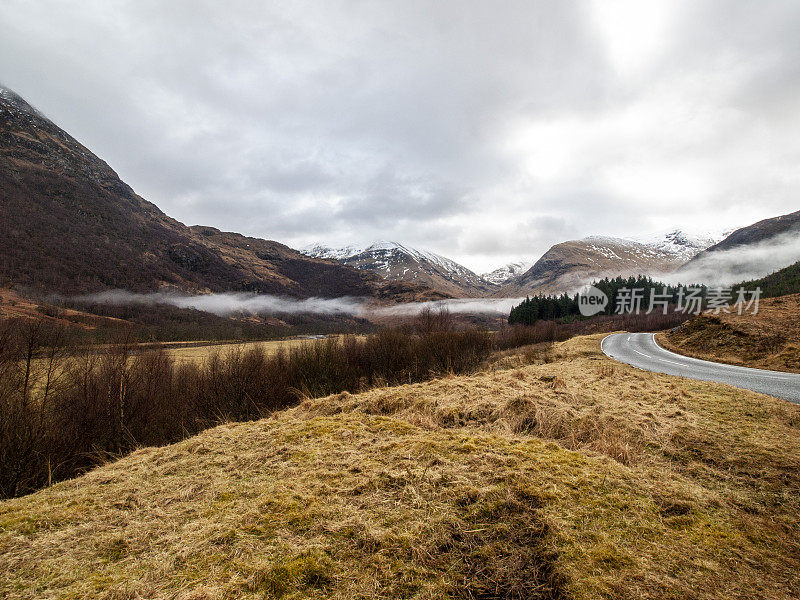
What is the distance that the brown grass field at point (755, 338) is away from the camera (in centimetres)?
1511

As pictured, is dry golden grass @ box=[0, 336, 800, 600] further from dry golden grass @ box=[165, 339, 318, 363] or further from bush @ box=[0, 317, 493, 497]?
dry golden grass @ box=[165, 339, 318, 363]

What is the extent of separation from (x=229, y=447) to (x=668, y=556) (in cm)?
705

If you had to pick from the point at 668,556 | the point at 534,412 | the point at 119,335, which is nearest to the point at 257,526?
the point at 668,556

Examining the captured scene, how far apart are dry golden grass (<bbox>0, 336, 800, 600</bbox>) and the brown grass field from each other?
1315 cm

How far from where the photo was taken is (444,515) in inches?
139

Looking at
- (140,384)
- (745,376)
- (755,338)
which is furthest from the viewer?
(140,384)

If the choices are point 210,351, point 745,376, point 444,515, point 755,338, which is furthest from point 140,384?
point 755,338

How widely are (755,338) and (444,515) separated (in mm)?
23240

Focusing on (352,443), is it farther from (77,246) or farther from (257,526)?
(77,246)

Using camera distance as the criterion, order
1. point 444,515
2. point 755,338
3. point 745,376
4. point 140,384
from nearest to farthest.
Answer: point 444,515, point 745,376, point 755,338, point 140,384

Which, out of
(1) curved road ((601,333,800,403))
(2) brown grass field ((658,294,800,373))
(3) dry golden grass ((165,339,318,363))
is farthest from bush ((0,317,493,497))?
(2) brown grass field ((658,294,800,373))

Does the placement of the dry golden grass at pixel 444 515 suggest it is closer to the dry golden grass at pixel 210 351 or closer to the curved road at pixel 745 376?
the curved road at pixel 745 376

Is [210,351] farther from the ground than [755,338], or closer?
closer

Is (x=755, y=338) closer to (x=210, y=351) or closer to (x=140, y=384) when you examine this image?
(x=140, y=384)
